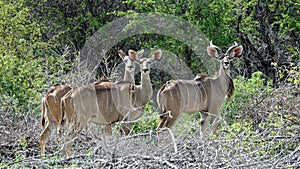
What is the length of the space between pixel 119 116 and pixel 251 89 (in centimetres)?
242

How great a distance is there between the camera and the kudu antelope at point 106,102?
23.4 feet

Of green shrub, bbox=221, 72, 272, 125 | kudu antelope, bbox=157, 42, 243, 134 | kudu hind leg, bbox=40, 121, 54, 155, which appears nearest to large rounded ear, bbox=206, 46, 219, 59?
kudu antelope, bbox=157, 42, 243, 134

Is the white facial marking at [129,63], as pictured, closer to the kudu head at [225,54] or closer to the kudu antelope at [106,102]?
the kudu antelope at [106,102]

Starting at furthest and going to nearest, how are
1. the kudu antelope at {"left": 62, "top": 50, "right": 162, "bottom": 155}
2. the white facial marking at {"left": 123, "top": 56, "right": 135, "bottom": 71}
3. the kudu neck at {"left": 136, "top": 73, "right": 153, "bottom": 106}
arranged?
the white facial marking at {"left": 123, "top": 56, "right": 135, "bottom": 71} < the kudu neck at {"left": 136, "top": 73, "right": 153, "bottom": 106} < the kudu antelope at {"left": 62, "top": 50, "right": 162, "bottom": 155}

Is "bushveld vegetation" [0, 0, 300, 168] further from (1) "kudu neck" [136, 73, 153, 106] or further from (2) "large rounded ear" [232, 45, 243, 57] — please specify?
(2) "large rounded ear" [232, 45, 243, 57]

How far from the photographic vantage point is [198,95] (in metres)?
7.84

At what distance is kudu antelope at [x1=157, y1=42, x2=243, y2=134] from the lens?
769cm

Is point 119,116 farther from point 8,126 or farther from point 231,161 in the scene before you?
point 231,161

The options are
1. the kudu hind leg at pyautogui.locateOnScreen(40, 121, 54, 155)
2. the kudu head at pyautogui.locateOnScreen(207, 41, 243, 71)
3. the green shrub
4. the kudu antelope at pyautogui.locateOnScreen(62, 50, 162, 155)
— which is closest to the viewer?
the kudu hind leg at pyautogui.locateOnScreen(40, 121, 54, 155)

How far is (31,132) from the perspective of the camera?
757cm

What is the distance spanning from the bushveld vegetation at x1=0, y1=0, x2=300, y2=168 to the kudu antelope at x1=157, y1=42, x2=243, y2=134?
0.17 m

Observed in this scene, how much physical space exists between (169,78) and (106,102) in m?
6.74

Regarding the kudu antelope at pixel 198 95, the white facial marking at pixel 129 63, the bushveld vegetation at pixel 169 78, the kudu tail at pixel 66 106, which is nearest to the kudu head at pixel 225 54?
the kudu antelope at pixel 198 95

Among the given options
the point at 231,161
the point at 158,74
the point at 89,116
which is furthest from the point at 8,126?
the point at 158,74
